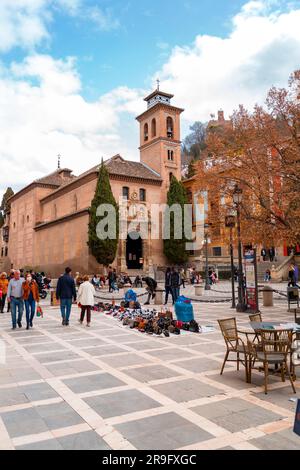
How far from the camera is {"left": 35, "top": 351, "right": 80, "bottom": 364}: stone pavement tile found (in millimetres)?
7371

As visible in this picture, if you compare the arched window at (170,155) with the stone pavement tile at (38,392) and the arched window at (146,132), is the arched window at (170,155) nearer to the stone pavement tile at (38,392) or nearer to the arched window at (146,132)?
the arched window at (146,132)

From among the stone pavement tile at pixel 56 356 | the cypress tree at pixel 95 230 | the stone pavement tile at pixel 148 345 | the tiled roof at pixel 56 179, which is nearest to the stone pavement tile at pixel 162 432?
Result: the stone pavement tile at pixel 56 356

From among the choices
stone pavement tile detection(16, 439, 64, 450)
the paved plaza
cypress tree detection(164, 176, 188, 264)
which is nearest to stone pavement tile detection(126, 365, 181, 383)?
the paved plaza

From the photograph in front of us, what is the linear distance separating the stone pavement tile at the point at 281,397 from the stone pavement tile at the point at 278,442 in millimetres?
850

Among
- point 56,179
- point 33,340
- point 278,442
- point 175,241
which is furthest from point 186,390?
point 56,179

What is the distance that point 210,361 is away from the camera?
719 cm

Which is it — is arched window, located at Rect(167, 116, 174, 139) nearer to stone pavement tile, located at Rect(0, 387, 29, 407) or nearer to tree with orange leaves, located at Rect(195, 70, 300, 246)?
tree with orange leaves, located at Rect(195, 70, 300, 246)

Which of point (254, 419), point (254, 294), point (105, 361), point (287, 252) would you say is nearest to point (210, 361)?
point (105, 361)

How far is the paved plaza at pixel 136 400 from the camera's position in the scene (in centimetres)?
386

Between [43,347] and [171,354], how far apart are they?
3063 mm

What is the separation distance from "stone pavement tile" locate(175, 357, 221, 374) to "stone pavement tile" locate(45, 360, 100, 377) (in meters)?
1.63

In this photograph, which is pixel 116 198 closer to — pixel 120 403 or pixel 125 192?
pixel 125 192
